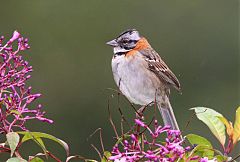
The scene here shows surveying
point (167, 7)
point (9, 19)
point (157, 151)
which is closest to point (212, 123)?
point (157, 151)

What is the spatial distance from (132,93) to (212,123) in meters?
2.37

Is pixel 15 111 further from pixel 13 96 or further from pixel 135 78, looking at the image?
pixel 135 78

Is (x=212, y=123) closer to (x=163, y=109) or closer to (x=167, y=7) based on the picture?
(x=163, y=109)

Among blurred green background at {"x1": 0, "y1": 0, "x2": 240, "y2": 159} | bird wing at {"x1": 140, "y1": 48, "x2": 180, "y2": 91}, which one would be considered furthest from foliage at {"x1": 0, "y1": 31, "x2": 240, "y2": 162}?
blurred green background at {"x1": 0, "y1": 0, "x2": 240, "y2": 159}

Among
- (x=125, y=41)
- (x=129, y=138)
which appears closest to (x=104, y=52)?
(x=125, y=41)

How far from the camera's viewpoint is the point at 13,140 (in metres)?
2.35

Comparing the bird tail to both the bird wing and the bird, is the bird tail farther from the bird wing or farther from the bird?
the bird wing

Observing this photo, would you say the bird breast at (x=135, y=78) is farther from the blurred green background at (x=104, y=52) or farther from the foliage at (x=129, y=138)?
the blurred green background at (x=104, y=52)

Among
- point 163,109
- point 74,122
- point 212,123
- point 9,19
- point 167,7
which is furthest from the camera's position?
point 9,19

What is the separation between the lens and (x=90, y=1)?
14.9 metres

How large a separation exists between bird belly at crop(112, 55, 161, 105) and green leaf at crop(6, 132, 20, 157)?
2523 millimetres

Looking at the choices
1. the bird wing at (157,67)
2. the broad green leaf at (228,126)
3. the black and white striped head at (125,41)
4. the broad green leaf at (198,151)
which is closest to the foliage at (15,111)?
the broad green leaf at (198,151)

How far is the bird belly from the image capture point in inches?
195

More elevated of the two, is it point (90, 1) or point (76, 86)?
point (90, 1)
